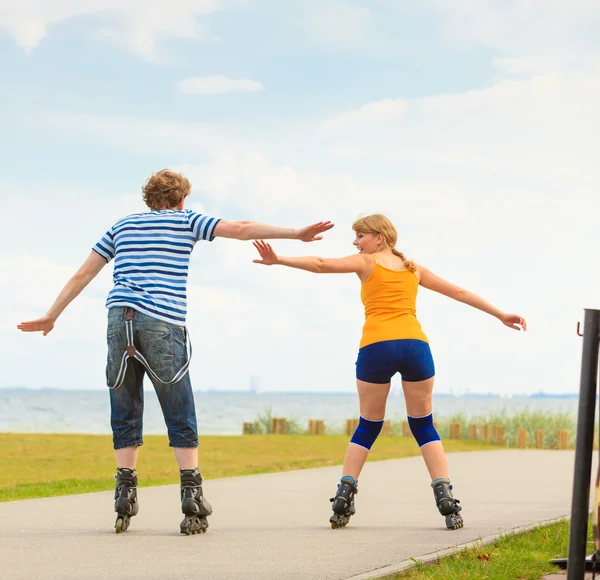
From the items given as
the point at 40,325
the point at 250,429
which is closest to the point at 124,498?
the point at 40,325

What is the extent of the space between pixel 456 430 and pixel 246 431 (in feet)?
18.7

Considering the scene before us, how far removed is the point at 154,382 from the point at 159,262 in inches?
29.8

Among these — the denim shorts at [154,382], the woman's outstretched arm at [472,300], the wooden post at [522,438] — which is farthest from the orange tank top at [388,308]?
the wooden post at [522,438]

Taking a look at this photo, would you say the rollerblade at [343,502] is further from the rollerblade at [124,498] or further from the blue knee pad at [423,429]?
the rollerblade at [124,498]

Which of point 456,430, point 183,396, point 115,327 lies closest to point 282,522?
point 183,396

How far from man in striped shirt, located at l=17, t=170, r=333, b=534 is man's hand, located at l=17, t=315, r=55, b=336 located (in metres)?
0.20

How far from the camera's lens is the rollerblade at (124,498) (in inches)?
254

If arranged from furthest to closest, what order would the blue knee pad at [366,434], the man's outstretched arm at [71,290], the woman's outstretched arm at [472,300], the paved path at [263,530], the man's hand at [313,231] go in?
the woman's outstretched arm at [472,300] → the blue knee pad at [366,434] → the man's outstretched arm at [71,290] → the man's hand at [313,231] → the paved path at [263,530]

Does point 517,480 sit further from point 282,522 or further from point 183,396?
point 183,396

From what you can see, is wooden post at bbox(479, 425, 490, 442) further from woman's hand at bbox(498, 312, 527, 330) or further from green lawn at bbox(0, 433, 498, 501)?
woman's hand at bbox(498, 312, 527, 330)

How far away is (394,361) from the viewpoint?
6.70 meters

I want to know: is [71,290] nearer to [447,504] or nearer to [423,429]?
[423,429]

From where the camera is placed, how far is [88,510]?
25.5 feet

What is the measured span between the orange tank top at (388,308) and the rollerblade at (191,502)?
1.45m
